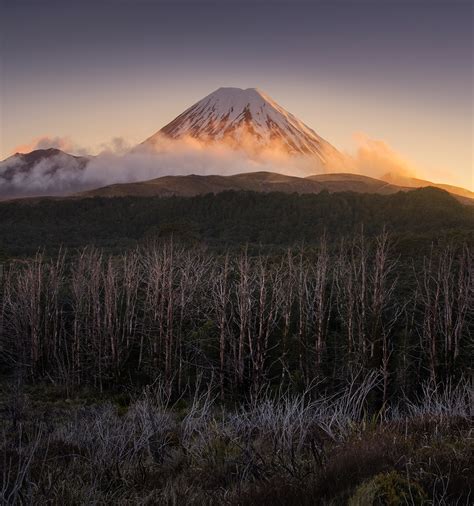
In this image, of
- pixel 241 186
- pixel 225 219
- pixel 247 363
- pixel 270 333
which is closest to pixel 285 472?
pixel 247 363

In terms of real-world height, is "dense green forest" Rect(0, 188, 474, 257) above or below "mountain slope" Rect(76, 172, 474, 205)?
below

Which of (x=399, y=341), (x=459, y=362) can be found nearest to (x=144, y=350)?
(x=399, y=341)

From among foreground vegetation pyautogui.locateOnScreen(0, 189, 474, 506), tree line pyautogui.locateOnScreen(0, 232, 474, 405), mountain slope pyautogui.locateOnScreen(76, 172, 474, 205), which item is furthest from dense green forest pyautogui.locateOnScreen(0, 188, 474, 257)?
mountain slope pyautogui.locateOnScreen(76, 172, 474, 205)

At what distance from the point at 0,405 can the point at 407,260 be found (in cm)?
2877

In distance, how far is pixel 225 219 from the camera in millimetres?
86062

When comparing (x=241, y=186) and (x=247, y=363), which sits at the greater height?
(x=241, y=186)

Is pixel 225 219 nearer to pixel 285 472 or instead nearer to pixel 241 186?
pixel 241 186

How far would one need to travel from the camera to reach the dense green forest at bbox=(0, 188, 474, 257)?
2623 inches

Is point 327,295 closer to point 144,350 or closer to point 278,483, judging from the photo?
point 144,350

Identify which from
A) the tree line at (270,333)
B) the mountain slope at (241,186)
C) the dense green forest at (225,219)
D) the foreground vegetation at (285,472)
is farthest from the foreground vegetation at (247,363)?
the mountain slope at (241,186)

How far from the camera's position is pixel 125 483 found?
5.04m

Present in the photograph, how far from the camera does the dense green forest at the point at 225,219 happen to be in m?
66.6

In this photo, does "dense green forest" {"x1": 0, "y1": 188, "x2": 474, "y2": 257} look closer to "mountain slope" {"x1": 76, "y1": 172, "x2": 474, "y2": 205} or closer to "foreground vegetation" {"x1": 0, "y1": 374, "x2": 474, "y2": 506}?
"mountain slope" {"x1": 76, "y1": 172, "x2": 474, "y2": 205}

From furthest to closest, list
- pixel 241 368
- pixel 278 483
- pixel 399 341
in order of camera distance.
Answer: pixel 399 341 → pixel 241 368 → pixel 278 483
